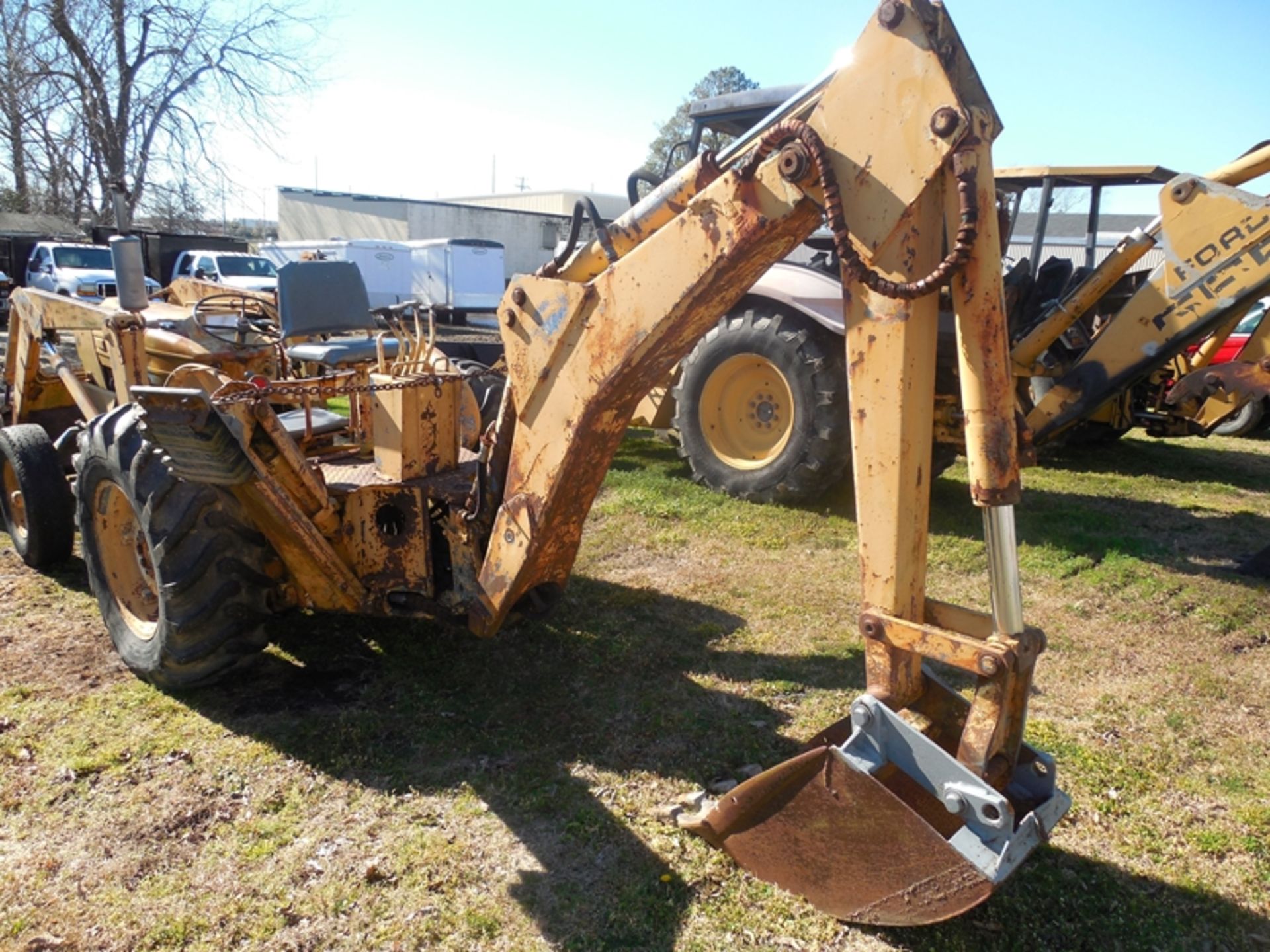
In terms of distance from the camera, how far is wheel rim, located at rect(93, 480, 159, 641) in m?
3.87

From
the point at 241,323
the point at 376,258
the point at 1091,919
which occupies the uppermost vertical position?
the point at 376,258

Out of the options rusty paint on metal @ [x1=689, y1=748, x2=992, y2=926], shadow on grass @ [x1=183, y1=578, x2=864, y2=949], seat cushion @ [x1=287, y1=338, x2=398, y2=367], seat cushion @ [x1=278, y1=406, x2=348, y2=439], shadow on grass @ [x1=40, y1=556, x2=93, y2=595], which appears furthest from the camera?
shadow on grass @ [x1=40, y1=556, x2=93, y2=595]

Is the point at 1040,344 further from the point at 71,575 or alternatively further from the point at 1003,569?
the point at 71,575

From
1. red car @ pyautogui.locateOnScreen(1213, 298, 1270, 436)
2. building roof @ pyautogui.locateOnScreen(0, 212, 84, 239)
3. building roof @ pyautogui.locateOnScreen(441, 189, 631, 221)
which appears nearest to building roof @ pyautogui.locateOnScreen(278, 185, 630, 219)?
building roof @ pyautogui.locateOnScreen(441, 189, 631, 221)

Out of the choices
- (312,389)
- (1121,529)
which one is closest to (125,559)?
(312,389)

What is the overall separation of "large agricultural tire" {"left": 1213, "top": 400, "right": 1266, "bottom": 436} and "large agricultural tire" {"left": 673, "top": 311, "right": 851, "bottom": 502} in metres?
6.47

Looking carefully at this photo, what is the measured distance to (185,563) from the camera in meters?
3.34

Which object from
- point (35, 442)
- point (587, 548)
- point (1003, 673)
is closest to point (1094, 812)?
point (1003, 673)

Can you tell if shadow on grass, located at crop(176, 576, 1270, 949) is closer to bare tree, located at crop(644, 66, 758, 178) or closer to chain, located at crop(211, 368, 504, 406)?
chain, located at crop(211, 368, 504, 406)

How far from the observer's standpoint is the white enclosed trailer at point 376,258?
21.5 metres

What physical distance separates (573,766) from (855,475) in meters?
1.55

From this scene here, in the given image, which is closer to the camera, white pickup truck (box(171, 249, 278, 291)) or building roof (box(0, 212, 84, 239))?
white pickup truck (box(171, 249, 278, 291))

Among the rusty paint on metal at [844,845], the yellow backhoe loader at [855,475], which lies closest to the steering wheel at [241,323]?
the yellow backhoe loader at [855,475]

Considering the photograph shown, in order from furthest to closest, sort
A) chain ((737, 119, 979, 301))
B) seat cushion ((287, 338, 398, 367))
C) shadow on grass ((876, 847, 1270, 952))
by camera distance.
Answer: seat cushion ((287, 338, 398, 367))
shadow on grass ((876, 847, 1270, 952))
chain ((737, 119, 979, 301))
